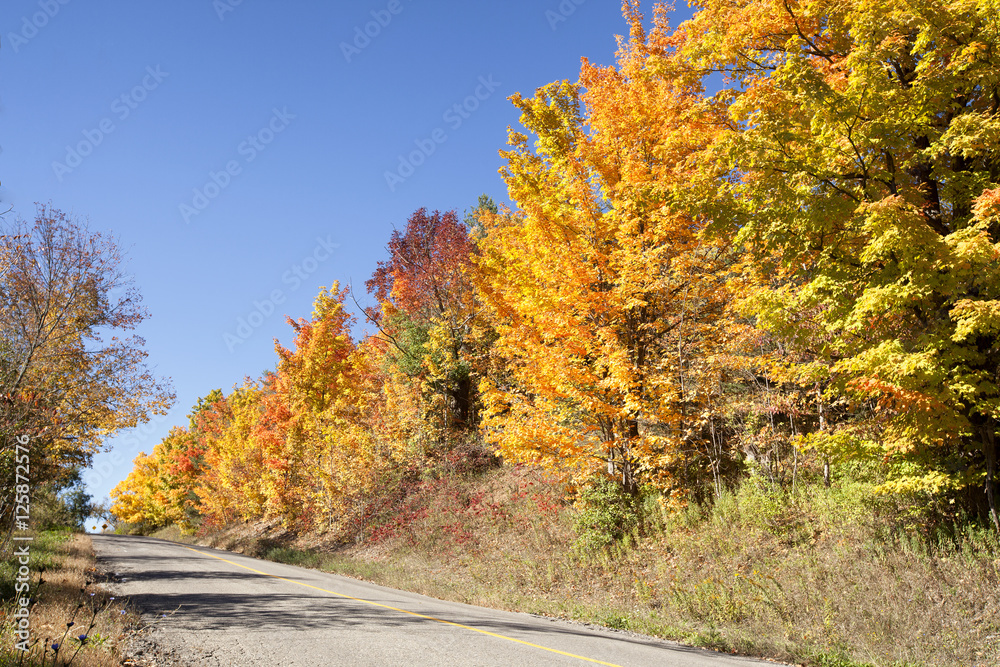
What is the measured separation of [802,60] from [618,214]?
4.65m

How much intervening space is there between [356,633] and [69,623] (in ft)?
13.5

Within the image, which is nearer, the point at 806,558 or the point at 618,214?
the point at 806,558

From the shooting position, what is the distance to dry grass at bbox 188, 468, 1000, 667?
22.9ft

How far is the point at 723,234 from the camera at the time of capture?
31.6 ft

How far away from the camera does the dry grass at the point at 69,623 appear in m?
5.16

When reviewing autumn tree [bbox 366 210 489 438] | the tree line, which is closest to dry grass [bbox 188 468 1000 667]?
the tree line

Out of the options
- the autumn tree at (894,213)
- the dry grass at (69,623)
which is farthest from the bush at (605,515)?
the dry grass at (69,623)

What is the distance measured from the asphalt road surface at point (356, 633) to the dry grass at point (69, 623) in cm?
61

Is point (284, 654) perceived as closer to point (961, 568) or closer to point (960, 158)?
point (961, 568)

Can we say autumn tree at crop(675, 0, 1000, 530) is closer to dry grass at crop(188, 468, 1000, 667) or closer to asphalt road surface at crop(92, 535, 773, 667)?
dry grass at crop(188, 468, 1000, 667)

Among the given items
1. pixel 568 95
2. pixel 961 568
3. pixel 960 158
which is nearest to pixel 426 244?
pixel 568 95

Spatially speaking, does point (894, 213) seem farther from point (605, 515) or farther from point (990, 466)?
point (605, 515)

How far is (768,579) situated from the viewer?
29.5ft

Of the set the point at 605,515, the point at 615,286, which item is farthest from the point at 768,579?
the point at 615,286
